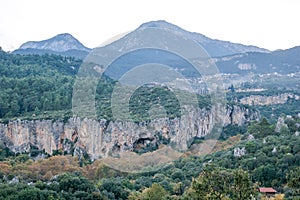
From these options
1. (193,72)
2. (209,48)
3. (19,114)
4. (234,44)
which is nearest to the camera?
(19,114)

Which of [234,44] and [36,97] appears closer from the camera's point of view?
[36,97]

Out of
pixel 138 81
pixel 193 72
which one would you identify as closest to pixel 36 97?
pixel 138 81

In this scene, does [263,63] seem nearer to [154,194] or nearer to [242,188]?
[154,194]

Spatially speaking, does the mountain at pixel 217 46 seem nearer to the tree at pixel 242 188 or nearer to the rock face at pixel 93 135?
the rock face at pixel 93 135

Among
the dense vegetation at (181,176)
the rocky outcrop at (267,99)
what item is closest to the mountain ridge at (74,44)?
the rocky outcrop at (267,99)

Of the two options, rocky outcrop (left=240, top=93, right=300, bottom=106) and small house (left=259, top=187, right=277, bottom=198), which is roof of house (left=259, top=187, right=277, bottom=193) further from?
rocky outcrop (left=240, top=93, right=300, bottom=106)

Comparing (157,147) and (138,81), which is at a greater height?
(138,81)

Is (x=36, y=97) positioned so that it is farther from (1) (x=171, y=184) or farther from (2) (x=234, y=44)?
(2) (x=234, y=44)

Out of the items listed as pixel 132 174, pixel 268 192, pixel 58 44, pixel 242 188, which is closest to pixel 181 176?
pixel 132 174
